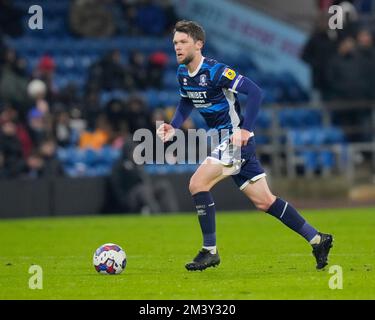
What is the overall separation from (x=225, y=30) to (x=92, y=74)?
15.7 ft

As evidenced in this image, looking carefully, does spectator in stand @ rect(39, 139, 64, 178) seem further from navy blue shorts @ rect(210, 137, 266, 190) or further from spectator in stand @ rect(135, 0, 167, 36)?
navy blue shorts @ rect(210, 137, 266, 190)

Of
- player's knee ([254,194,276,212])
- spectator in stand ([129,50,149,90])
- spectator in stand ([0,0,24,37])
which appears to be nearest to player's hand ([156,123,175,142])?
player's knee ([254,194,276,212])

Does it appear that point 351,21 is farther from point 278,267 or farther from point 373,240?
point 278,267

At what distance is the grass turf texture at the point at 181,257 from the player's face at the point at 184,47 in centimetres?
205

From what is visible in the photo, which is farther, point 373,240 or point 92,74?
point 92,74

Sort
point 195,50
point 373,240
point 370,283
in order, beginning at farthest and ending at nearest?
point 373,240 < point 195,50 < point 370,283

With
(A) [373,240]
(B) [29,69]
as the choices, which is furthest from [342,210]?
(B) [29,69]

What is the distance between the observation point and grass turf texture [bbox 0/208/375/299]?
941cm

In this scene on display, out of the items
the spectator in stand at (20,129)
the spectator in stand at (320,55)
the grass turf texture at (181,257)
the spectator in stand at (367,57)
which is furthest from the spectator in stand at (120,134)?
the spectator in stand at (367,57)

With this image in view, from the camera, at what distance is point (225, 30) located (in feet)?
86.7

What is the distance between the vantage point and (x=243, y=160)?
1073 cm

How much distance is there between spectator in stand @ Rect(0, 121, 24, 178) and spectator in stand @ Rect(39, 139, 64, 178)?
42 cm

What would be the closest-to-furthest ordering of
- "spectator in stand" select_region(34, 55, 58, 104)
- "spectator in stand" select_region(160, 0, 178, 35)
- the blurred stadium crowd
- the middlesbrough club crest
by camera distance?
1. the middlesbrough club crest
2. the blurred stadium crowd
3. "spectator in stand" select_region(34, 55, 58, 104)
4. "spectator in stand" select_region(160, 0, 178, 35)

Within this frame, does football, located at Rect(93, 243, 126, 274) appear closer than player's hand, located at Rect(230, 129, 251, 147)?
No
